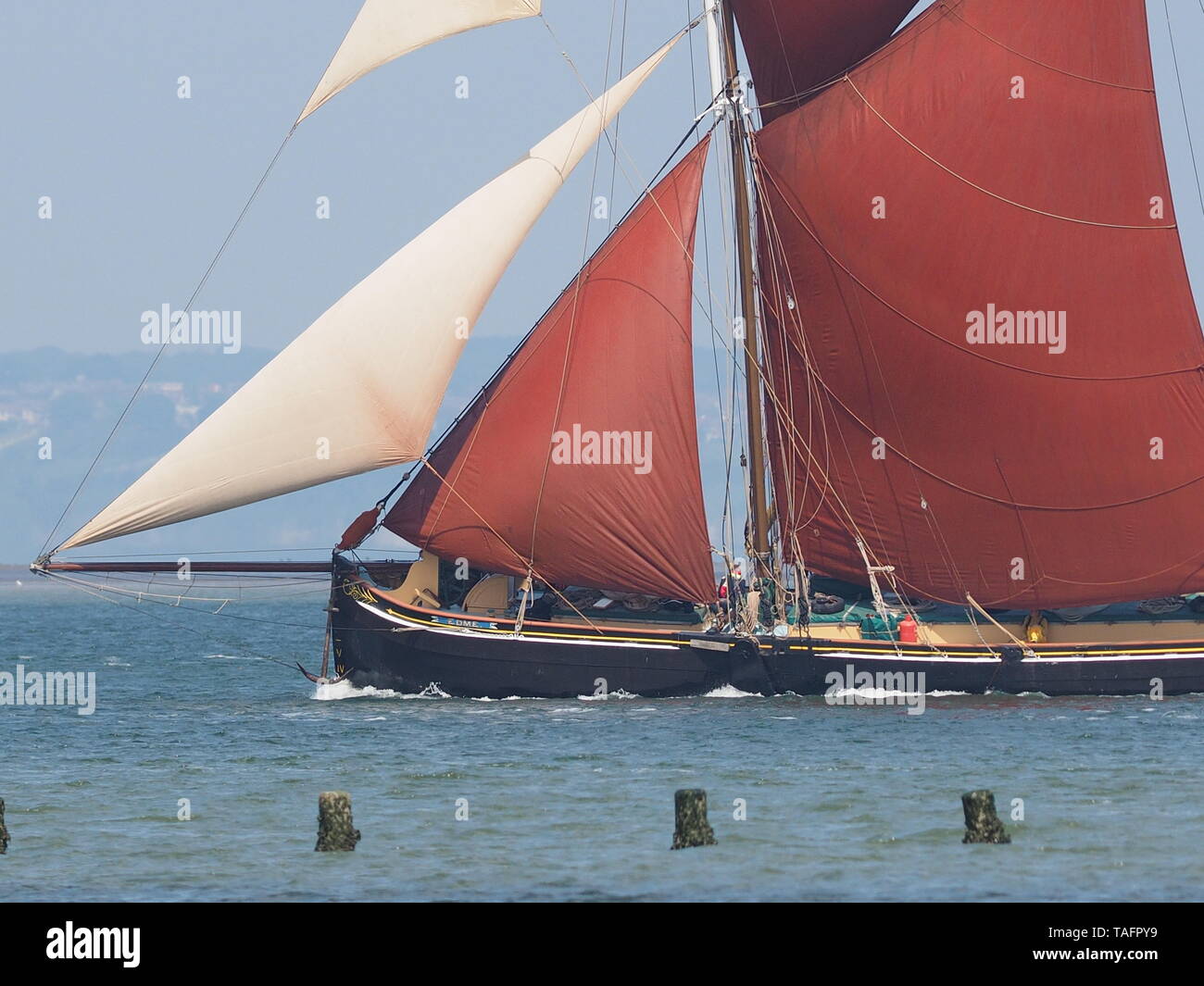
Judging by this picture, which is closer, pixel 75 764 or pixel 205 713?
pixel 75 764

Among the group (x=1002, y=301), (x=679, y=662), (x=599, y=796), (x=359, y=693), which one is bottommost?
(x=599, y=796)

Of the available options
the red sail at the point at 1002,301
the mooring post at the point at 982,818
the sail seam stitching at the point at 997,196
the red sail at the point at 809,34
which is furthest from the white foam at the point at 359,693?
the mooring post at the point at 982,818

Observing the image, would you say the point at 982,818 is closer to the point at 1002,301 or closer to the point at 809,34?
the point at 1002,301

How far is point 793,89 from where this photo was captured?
45.7 metres

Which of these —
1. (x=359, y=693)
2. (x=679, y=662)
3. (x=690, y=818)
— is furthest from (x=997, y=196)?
(x=690, y=818)

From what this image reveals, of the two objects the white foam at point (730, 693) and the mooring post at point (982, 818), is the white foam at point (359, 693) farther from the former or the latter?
the mooring post at point (982, 818)

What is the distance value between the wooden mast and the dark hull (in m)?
2.52

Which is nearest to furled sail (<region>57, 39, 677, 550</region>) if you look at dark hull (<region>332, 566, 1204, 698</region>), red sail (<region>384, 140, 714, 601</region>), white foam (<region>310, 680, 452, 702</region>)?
red sail (<region>384, 140, 714, 601</region>)

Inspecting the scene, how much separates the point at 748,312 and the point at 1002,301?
17.6ft

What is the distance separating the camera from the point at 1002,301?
44188 mm

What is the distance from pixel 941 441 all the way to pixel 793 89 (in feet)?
27.2
